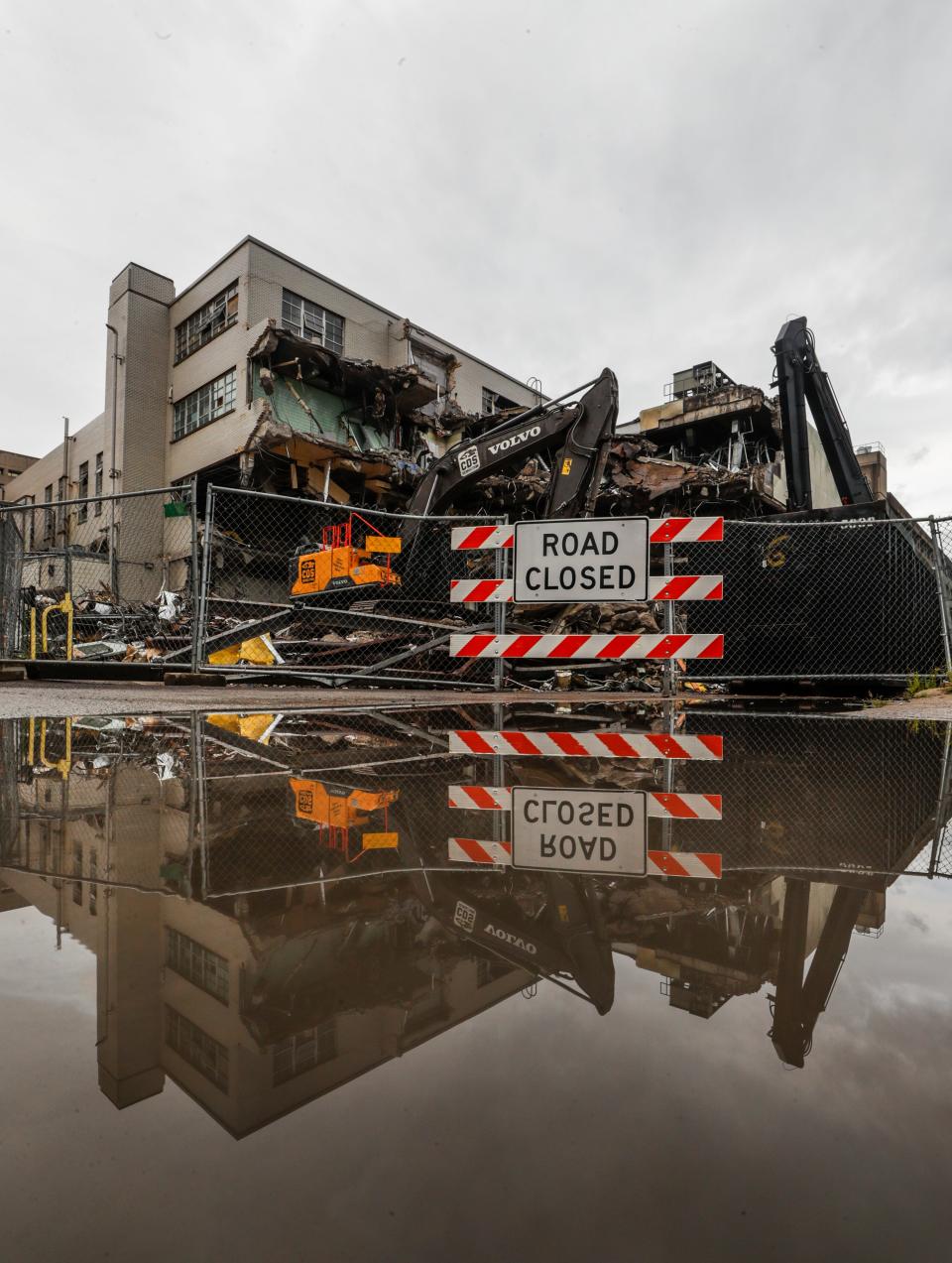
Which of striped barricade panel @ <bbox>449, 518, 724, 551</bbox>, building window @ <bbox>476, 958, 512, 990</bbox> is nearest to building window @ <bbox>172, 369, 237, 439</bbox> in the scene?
striped barricade panel @ <bbox>449, 518, 724, 551</bbox>

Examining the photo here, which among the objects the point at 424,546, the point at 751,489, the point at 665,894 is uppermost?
the point at 751,489

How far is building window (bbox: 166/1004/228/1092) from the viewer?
808 mm

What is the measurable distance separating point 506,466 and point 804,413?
20.0 ft

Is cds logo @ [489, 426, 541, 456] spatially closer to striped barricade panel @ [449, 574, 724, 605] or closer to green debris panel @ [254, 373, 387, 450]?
striped barricade panel @ [449, 574, 724, 605]

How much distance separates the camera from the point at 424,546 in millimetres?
12523

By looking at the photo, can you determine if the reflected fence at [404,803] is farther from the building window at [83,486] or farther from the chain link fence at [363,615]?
the building window at [83,486]

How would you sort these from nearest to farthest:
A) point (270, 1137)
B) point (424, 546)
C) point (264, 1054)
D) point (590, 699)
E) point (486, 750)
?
point (270, 1137) → point (264, 1054) → point (486, 750) → point (590, 699) → point (424, 546)

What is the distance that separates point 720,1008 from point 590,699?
6.18 m

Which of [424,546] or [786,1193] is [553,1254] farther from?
[424,546]

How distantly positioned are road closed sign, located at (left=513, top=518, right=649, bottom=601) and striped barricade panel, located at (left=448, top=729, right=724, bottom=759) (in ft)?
9.96

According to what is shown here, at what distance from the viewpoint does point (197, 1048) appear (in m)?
0.86

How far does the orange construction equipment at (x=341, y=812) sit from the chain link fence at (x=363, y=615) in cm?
530

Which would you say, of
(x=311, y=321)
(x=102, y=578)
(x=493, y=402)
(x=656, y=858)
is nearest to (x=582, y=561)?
(x=656, y=858)

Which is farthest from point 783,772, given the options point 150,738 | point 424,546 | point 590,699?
point 424,546
